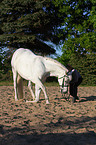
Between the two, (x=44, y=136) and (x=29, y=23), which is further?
(x=29, y=23)

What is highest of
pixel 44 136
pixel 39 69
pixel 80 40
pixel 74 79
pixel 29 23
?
pixel 29 23

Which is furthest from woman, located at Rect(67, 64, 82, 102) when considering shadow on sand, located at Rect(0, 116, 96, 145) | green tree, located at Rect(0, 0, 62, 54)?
green tree, located at Rect(0, 0, 62, 54)

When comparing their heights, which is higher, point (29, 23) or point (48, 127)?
point (29, 23)

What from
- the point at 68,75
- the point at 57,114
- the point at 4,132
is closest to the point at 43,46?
the point at 68,75

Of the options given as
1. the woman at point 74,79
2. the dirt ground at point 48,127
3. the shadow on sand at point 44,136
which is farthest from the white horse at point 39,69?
the shadow on sand at point 44,136

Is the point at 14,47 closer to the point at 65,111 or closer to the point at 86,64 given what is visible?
the point at 86,64

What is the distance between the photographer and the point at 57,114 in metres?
5.95

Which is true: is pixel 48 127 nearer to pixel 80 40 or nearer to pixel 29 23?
pixel 80 40

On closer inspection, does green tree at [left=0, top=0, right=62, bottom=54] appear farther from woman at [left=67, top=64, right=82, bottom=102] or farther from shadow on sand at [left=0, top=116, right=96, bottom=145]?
shadow on sand at [left=0, top=116, right=96, bottom=145]

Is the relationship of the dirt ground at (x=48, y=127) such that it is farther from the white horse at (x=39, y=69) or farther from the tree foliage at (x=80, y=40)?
the tree foliage at (x=80, y=40)

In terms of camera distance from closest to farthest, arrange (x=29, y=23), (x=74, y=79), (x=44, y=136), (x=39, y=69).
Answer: (x=44, y=136) < (x=39, y=69) < (x=74, y=79) < (x=29, y=23)

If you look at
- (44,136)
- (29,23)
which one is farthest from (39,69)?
(29,23)

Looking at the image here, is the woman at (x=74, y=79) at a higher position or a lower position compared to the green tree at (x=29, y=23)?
lower

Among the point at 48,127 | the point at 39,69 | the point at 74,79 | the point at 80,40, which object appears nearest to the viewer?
the point at 48,127
